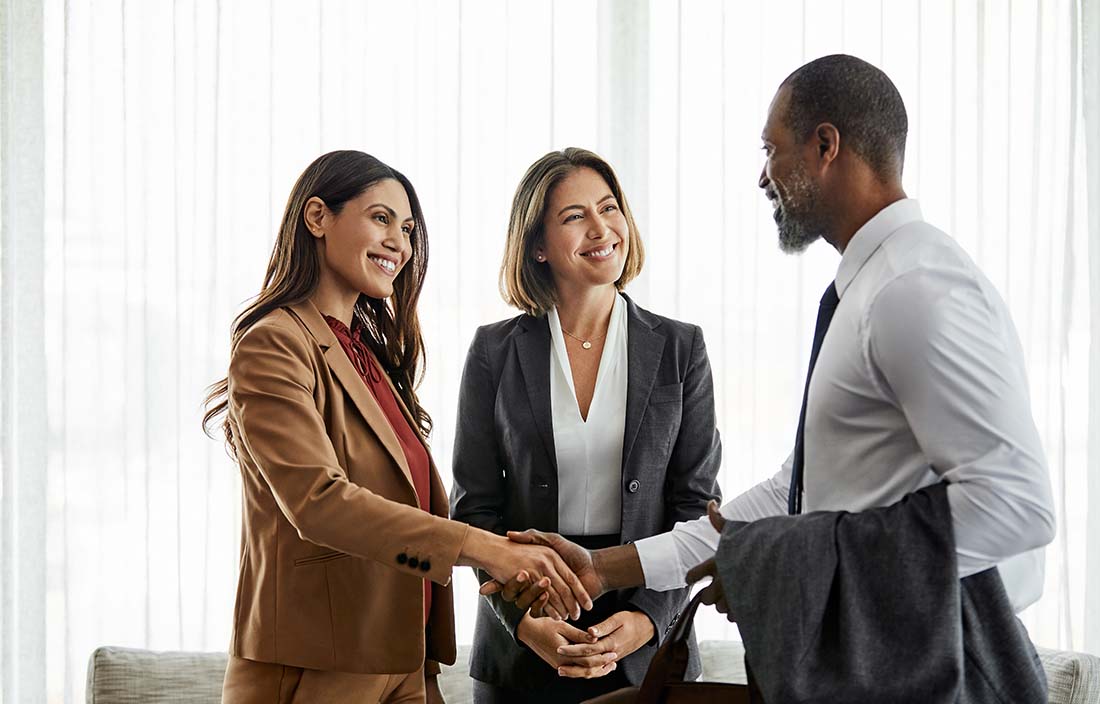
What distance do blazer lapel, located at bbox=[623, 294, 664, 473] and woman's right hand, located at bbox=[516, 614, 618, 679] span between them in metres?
A: 0.32

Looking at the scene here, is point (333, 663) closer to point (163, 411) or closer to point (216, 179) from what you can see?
point (163, 411)

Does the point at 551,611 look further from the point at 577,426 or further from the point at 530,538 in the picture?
the point at 577,426

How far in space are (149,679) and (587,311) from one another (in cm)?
148

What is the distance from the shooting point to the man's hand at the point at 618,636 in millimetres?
1936

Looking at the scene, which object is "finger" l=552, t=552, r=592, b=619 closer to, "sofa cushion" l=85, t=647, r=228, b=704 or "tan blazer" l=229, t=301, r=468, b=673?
"tan blazer" l=229, t=301, r=468, b=673

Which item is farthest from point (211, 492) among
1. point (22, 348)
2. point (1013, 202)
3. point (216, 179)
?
point (1013, 202)

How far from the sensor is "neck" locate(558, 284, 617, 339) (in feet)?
7.30

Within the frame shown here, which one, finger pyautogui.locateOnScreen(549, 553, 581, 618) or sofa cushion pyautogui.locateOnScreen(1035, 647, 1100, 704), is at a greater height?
finger pyautogui.locateOnScreen(549, 553, 581, 618)

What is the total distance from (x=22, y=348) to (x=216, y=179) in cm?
74

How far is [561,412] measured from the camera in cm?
213

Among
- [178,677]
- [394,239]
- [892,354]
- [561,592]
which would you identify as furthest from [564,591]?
[178,677]

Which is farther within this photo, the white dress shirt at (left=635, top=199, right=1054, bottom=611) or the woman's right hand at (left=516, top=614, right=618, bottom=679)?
the woman's right hand at (left=516, top=614, right=618, bottom=679)

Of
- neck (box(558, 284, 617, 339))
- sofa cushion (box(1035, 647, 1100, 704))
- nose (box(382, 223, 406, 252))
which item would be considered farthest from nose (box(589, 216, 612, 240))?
sofa cushion (box(1035, 647, 1100, 704))

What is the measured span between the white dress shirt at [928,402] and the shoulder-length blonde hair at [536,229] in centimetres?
84
